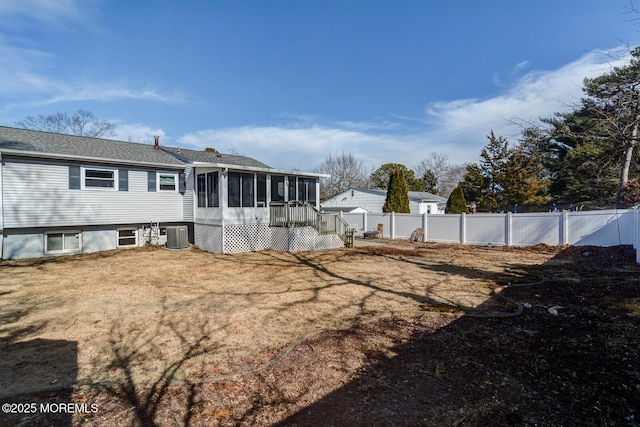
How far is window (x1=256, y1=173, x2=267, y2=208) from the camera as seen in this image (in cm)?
1363

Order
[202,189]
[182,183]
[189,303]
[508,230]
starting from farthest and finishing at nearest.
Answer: [508,230], [182,183], [202,189], [189,303]

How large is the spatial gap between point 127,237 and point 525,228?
55.9 ft

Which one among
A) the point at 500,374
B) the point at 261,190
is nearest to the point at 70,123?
the point at 261,190

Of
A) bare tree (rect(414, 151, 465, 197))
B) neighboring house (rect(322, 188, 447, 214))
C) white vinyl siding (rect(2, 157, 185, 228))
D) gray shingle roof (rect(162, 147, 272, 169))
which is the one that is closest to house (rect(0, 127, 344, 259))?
white vinyl siding (rect(2, 157, 185, 228))

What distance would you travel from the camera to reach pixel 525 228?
1394 centimetres

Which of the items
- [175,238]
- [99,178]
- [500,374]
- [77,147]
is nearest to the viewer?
[500,374]

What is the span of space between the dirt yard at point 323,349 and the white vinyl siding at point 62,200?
331 cm

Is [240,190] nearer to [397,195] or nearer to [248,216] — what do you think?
[248,216]

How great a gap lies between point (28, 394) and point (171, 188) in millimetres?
11961

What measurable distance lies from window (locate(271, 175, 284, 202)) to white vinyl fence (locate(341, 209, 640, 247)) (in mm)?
7014

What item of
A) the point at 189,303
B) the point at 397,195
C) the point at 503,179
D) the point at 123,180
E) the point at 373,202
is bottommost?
the point at 189,303

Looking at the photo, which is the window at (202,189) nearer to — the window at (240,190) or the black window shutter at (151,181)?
the window at (240,190)

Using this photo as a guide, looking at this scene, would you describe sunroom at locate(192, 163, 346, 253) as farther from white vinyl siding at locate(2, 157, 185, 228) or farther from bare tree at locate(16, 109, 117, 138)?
bare tree at locate(16, 109, 117, 138)

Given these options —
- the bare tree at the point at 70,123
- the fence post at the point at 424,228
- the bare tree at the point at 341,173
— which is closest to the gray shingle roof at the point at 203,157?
the fence post at the point at 424,228
